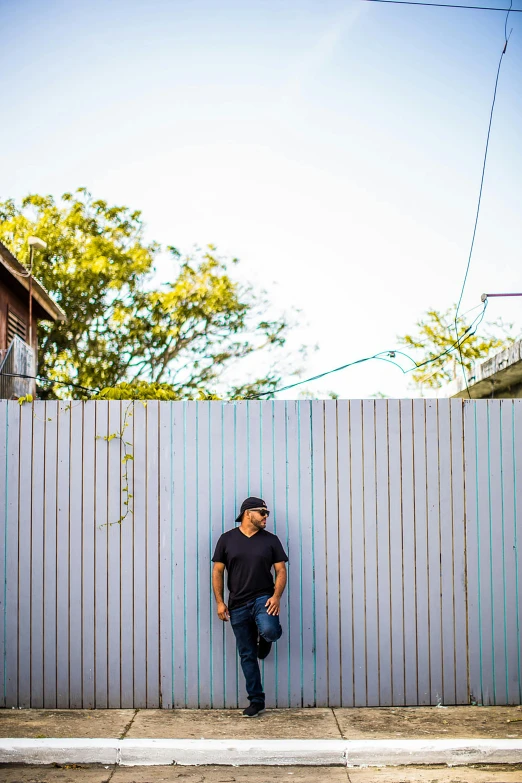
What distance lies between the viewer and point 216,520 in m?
6.42

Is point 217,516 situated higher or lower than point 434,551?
higher

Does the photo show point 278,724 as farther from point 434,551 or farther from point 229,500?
point 434,551

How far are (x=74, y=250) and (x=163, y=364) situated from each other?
4376 millimetres

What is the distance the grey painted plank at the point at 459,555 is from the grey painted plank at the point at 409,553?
34 centimetres

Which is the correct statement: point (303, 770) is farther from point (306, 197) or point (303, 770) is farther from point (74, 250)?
point (74, 250)

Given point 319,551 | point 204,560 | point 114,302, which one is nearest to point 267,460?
point 319,551

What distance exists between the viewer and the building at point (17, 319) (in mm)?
9256

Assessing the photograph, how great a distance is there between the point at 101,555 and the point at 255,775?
2203 millimetres

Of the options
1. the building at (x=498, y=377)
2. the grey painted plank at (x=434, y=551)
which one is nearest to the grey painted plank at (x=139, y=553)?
the grey painted plank at (x=434, y=551)

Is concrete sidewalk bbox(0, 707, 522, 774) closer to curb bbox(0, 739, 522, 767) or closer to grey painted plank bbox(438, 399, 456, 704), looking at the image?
curb bbox(0, 739, 522, 767)

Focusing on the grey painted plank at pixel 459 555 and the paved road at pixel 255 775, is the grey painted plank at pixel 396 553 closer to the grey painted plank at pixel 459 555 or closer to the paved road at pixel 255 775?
the grey painted plank at pixel 459 555

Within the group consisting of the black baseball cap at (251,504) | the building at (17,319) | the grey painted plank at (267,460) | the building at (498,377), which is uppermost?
the building at (17,319)

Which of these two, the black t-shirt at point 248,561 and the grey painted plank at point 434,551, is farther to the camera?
the grey painted plank at point 434,551

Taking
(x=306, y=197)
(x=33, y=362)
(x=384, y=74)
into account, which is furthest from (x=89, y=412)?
(x=306, y=197)
